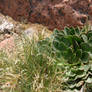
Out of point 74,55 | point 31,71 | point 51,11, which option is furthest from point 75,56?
point 51,11

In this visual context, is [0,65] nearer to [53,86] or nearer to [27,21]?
[53,86]

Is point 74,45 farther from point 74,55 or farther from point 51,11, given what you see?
point 51,11

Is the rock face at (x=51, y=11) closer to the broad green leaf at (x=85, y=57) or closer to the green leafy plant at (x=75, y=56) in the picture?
the green leafy plant at (x=75, y=56)

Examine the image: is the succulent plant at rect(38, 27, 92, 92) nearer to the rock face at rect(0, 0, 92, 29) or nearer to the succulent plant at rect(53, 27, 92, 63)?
the succulent plant at rect(53, 27, 92, 63)

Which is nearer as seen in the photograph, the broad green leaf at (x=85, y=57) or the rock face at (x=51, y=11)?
the broad green leaf at (x=85, y=57)

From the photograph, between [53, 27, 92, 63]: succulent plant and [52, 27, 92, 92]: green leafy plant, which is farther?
[53, 27, 92, 63]: succulent plant

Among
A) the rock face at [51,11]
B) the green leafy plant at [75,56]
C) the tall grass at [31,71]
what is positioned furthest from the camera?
the rock face at [51,11]

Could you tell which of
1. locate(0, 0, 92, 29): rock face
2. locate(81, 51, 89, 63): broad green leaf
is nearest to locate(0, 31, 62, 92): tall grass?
locate(81, 51, 89, 63): broad green leaf

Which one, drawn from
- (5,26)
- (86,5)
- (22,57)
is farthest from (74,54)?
(5,26)

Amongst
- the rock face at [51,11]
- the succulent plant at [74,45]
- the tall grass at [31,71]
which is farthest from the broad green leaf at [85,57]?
the rock face at [51,11]
